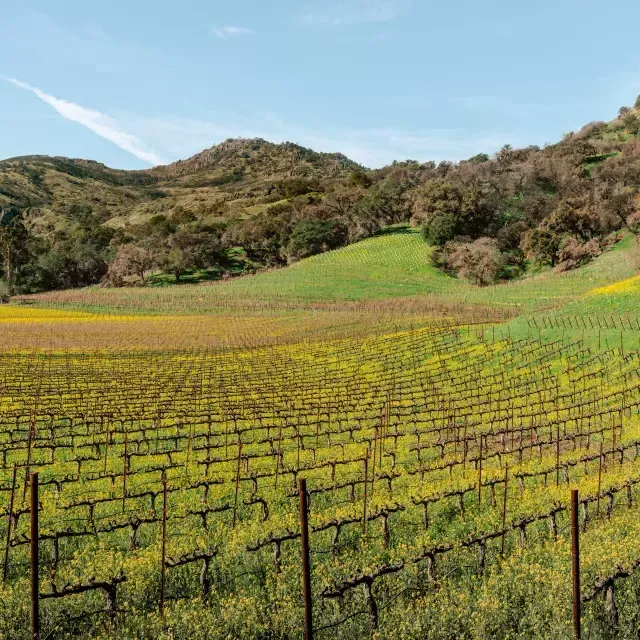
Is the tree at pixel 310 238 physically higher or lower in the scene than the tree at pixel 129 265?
higher

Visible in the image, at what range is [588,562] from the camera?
912 centimetres

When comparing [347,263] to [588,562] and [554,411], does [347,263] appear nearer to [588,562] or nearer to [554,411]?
[554,411]

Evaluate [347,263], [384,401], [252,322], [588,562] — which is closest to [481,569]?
[588,562]

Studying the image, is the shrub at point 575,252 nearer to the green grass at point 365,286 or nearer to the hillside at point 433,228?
the hillside at point 433,228

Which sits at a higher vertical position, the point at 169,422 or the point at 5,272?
the point at 5,272

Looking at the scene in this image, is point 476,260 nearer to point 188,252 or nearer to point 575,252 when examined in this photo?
point 575,252

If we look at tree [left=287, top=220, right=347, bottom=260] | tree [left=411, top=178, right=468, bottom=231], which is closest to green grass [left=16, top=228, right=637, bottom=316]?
tree [left=411, top=178, right=468, bottom=231]

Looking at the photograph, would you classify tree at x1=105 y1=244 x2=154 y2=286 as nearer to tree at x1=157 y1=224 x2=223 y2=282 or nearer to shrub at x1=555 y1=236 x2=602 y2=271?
tree at x1=157 y1=224 x2=223 y2=282

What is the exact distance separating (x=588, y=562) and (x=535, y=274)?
80.2 metres

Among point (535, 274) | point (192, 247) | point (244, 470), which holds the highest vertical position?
point (192, 247)

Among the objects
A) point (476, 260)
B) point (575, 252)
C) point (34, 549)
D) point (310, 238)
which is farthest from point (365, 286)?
point (34, 549)

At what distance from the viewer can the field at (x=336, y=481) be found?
27.5 feet

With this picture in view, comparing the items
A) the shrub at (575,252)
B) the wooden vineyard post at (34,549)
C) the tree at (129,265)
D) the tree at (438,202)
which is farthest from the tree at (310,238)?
the wooden vineyard post at (34,549)

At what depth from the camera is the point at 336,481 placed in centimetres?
1445
